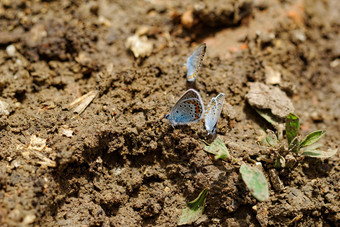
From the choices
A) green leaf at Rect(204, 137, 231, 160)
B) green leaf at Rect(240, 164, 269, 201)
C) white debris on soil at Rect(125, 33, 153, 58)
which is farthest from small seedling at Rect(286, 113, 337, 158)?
white debris on soil at Rect(125, 33, 153, 58)

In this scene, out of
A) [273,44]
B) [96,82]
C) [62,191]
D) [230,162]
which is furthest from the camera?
[273,44]

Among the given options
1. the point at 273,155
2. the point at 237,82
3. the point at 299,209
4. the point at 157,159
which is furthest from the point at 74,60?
the point at 299,209

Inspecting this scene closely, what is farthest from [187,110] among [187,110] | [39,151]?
[39,151]

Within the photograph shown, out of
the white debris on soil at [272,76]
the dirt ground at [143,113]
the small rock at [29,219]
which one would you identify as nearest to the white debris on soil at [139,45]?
the dirt ground at [143,113]

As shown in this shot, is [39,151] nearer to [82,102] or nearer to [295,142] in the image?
[82,102]

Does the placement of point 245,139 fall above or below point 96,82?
below

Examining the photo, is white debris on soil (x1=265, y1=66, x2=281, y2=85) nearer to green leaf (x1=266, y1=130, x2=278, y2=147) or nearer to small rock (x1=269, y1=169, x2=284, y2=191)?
green leaf (x1=266, y1=130, x2=278, y2=147)

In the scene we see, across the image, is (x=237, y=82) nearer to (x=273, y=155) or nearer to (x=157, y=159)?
(x=273, y=155)
